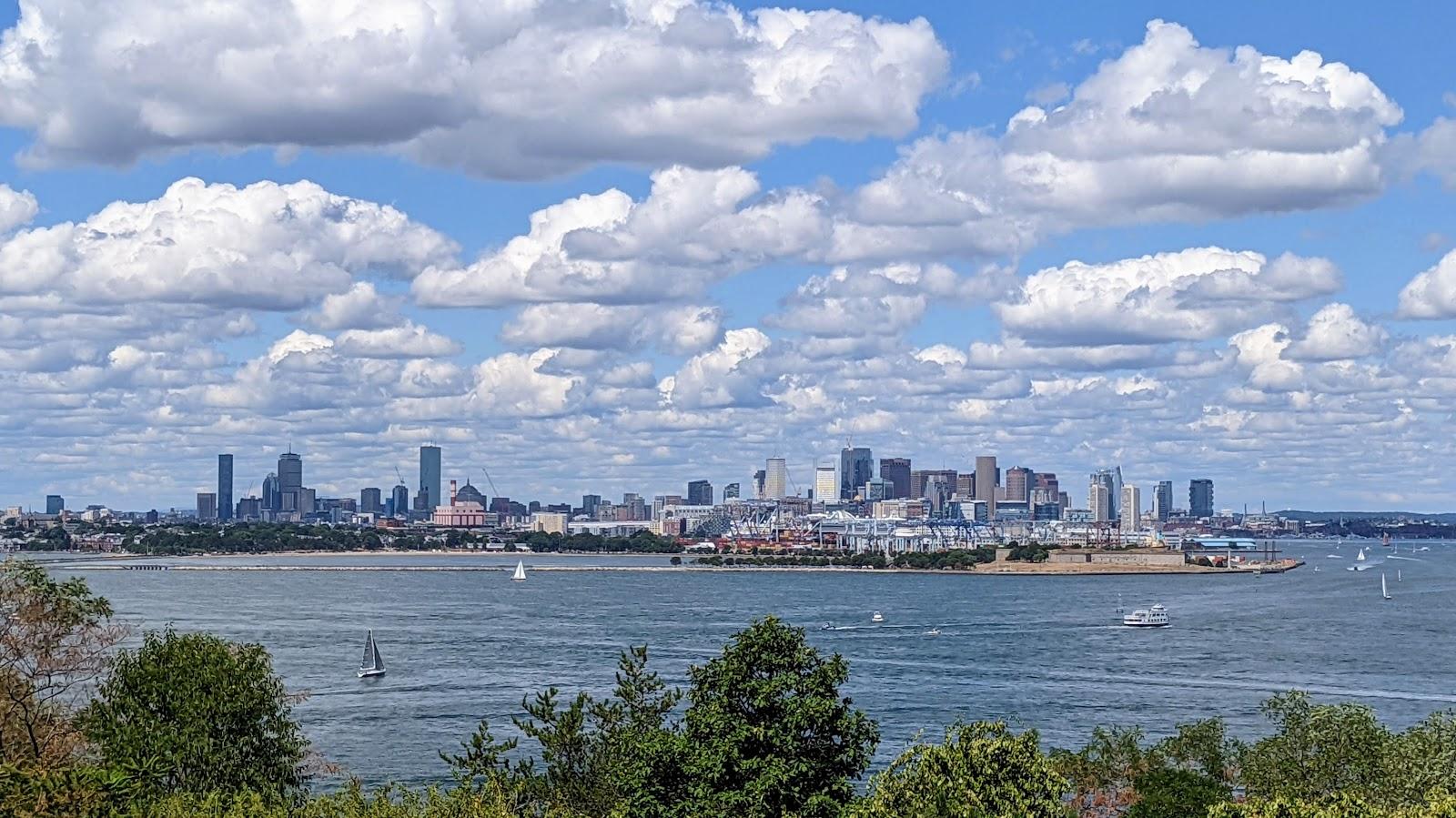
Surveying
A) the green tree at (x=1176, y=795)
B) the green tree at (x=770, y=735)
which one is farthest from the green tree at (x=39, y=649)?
the green tree at (x=1176, y=795)

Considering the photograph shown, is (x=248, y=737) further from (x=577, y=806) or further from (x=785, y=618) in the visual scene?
(x=785, y=618)

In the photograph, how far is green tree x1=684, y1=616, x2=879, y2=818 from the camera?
863 inches

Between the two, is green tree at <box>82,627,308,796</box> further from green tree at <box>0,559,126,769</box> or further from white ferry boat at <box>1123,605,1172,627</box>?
white ferry boat at <box>1123,605,1172,627</box>

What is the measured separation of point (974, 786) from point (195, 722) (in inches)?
584

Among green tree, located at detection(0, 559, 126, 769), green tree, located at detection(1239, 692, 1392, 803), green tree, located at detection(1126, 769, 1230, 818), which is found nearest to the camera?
green tree, located at detection(0, 559, 126, 769)

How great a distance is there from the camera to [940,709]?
63938 mm

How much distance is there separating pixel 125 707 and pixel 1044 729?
122 ft

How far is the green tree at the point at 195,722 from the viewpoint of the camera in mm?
28438

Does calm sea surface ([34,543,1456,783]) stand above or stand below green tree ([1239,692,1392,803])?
below

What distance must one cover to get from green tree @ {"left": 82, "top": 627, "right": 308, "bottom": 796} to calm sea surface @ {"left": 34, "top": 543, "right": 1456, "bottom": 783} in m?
17.9

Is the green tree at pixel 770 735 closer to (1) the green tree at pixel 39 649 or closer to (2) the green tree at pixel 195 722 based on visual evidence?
(2) the green tree at pixel 195 722

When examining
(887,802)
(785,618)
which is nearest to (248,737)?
(887,802)

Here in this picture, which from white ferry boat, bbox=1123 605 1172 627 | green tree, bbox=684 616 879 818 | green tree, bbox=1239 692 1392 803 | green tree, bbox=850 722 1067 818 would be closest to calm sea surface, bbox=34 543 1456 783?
white ferry boat, bbox=1123 605 1172 627

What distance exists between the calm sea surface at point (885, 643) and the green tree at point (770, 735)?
26.8 meters
